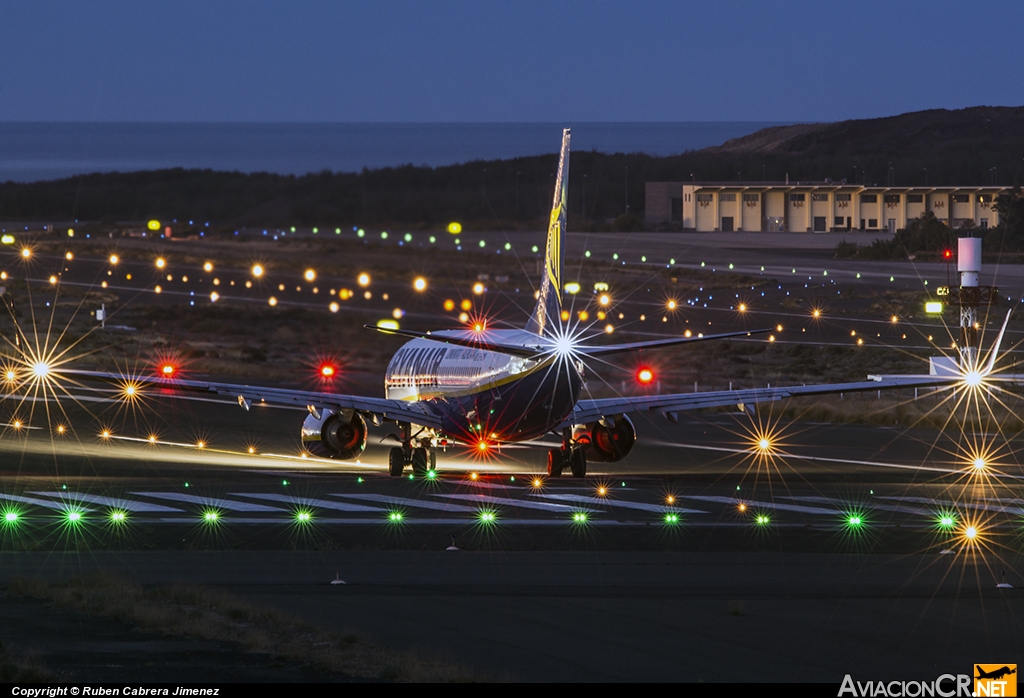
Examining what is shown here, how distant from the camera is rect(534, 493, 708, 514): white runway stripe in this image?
37.2 metres

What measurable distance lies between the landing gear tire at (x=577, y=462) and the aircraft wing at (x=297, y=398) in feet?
13.8

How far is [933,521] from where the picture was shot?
117ft

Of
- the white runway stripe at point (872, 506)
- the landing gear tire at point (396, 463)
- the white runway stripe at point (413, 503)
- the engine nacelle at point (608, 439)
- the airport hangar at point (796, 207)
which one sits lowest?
the white runway stripe at point (413, 503)

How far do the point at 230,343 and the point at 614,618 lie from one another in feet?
238

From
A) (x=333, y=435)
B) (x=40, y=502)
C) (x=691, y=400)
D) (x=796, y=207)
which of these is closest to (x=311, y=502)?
(x=333, y=435)

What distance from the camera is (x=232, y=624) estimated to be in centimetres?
2220

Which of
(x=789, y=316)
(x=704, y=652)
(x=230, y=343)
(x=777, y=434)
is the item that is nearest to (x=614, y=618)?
(x=704, y=652)

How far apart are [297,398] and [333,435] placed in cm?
173

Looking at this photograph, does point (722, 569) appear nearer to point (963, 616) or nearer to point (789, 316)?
point (963, 616)

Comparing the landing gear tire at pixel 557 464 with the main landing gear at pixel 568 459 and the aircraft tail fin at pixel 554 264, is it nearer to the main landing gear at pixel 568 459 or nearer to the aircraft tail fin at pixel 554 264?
the main landing gear at pixel 568 459

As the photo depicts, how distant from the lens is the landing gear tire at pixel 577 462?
149 feet

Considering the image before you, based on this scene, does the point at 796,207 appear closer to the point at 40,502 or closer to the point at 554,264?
the point at 554,264

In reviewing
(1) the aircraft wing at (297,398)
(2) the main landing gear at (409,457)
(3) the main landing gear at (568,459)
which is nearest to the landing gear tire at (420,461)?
(2) the main landing gear at (409,457)

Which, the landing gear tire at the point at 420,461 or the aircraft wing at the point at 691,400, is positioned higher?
the aircraft wing at the point at 691,400
